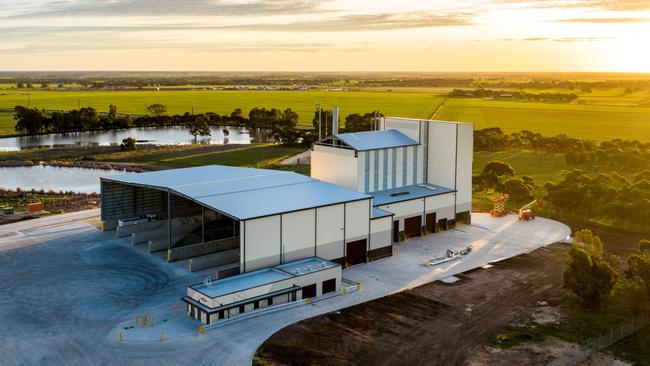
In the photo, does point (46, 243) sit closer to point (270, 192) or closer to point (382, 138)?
point (270, 192)

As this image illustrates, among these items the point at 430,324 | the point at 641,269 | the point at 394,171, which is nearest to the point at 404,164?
the point at 394,171

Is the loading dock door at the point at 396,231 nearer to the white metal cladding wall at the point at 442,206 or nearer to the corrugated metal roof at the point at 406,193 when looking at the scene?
the corrugated metal roof at the point at 406,193

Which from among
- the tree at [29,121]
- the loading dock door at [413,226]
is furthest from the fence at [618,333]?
the tree at [29,121]

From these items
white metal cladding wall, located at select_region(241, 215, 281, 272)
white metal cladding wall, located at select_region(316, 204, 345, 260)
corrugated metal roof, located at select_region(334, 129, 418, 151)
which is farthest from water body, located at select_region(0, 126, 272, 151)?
white metal cladding wall, located at select_region(241, 215, 281, 272)

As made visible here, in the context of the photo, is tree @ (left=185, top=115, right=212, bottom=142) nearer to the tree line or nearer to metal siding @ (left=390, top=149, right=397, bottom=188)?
the tree line

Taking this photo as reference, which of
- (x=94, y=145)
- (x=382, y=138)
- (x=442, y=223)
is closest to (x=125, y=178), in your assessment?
(x=382, y=138)
